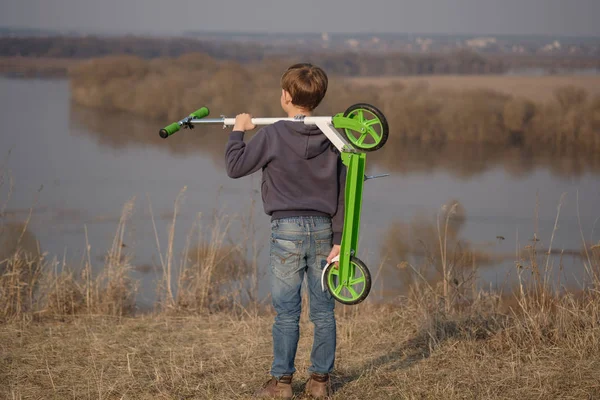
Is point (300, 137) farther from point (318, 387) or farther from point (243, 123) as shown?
point (318, 387)

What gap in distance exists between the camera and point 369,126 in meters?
2.82

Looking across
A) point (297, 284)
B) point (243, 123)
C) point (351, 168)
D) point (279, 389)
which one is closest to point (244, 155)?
point (243, 123)

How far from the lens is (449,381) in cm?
336

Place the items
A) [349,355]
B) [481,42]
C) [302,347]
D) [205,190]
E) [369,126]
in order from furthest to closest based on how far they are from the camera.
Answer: [481,42]
[205,190]
[302,347]
[349,355]
[369,126]

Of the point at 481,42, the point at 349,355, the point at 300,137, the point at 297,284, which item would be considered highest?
the point at 481,42

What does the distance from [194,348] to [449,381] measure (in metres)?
1.32

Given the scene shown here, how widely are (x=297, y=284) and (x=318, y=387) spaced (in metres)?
0.45

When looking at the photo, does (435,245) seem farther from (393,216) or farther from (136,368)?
(136,368)

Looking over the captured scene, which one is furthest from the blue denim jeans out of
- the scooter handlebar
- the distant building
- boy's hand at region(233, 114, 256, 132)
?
the distant building

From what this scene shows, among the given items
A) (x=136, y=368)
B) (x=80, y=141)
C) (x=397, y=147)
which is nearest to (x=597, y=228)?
(x=397, y=147)

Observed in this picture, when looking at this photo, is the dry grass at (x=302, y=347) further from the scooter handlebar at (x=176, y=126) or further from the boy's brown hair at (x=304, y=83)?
the boy's brown hair at (x=304, y=83)

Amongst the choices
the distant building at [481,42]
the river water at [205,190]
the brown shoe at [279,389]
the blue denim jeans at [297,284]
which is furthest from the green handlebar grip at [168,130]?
the distant building at [481,42]

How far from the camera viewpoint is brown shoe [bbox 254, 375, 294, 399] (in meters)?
3.11

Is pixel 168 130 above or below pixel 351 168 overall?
above
